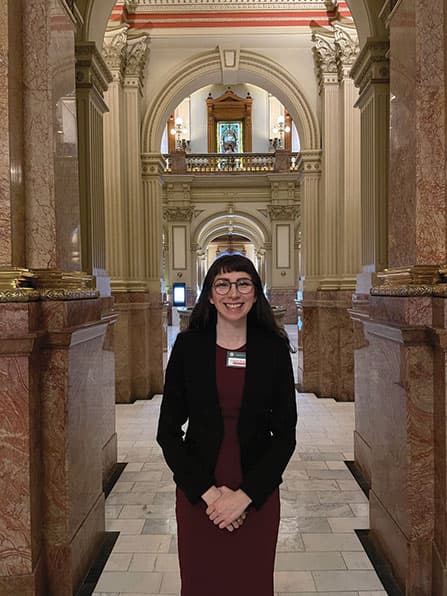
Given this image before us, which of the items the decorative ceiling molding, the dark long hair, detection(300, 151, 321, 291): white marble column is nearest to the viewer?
the dark long hair

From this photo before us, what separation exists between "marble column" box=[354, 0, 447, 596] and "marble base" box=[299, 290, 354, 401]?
5031 mm

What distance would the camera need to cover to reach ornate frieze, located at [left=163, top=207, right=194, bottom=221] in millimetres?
21344

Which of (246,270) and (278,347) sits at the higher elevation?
(246,270)

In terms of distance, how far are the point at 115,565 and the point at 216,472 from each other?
185 centimetres

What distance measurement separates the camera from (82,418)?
328 centimetres

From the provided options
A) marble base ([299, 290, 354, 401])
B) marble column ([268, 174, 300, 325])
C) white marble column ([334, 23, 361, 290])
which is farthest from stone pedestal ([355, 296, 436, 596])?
marble column ([268, 174, 300, 325])

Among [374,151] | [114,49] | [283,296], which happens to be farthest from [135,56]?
[283,296]

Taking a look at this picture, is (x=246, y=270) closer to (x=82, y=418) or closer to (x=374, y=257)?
(x=82, y=418)

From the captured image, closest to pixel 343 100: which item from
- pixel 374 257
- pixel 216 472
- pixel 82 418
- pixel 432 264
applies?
pixel 374 257

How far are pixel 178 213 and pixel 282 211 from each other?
4256 millimetres

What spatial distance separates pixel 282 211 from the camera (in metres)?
21.4

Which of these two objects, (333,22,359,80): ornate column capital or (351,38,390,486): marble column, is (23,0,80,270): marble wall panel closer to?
(351,38,390,486): marble column

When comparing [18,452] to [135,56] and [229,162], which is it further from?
[229,162]

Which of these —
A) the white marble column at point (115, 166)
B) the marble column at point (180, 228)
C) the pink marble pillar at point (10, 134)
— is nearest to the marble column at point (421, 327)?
the pink marble pillar at point (10, 134)
